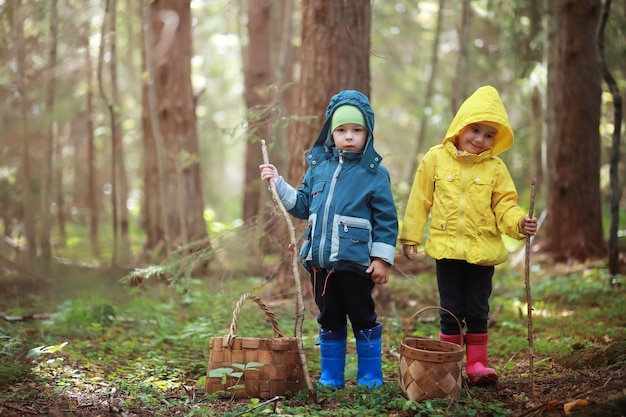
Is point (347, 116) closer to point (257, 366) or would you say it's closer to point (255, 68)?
point (257, 366)

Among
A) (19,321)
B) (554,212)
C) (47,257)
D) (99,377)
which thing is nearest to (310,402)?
(99,377)

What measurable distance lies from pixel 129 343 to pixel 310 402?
229 cm

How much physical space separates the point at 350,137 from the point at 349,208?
1.66 ft

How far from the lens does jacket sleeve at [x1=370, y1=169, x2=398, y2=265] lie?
4.00 m

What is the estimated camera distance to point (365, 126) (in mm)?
4176

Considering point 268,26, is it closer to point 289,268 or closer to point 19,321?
point 289,268

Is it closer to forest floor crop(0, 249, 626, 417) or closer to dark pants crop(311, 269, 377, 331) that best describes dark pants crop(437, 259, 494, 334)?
forest floor crop(0, 249, 626, 417)

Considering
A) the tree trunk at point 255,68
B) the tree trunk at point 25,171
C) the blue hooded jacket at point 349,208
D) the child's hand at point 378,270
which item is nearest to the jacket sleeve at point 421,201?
the blue hooded jacket at point 349,208

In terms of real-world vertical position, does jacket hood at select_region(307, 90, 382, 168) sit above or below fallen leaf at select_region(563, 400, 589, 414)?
above

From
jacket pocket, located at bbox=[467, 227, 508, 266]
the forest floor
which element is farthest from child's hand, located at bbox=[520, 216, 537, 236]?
the forest floor

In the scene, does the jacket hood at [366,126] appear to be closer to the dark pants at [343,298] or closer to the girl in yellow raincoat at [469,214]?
the girl in yellow raincoat at [469,214]

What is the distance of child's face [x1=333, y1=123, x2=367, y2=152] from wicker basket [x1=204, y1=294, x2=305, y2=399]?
1.34 m

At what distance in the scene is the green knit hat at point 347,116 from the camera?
4.11 meters

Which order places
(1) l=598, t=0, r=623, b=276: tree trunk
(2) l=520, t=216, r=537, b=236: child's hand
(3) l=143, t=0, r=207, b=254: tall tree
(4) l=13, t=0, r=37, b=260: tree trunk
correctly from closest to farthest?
(2) l=520, t=216, r=537, b=236: child's hand → (4) l=13, t=0, r=37, b=260: tree trunk → (1) l=598, t=0, r=623, b=276: tree trunk → (3) l=143, t=0, r=207, b=254: tall tree
